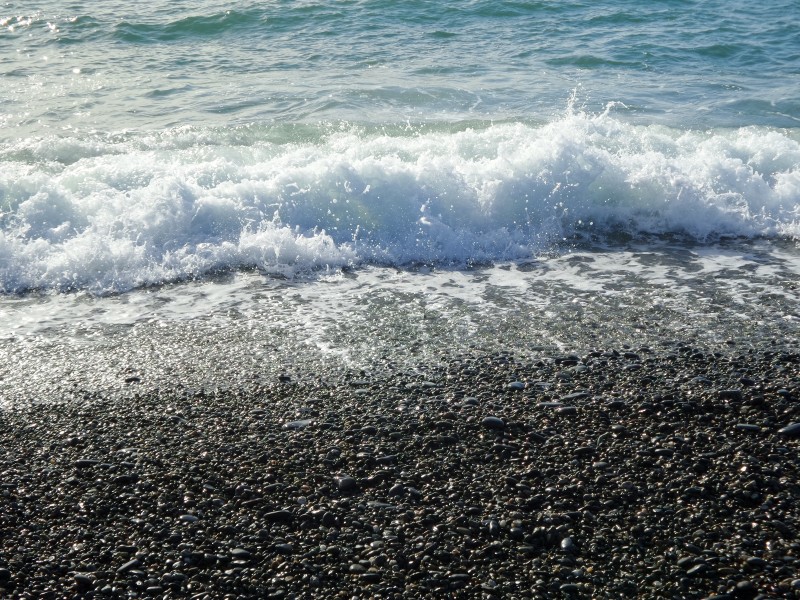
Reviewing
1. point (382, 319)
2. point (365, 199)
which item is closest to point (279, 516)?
point (382, 319)

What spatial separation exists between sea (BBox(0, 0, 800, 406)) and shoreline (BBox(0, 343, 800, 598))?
17.6 inches

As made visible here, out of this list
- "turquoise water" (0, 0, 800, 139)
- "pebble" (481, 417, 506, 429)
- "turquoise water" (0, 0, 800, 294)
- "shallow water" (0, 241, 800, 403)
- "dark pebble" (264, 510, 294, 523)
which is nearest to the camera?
"dark pebble" (264, 510, 294, 523)

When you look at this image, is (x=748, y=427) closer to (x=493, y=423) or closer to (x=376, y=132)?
(x=493, y=423)

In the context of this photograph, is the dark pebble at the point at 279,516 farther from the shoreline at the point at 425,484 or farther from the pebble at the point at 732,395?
the pebble at the point at 732,395

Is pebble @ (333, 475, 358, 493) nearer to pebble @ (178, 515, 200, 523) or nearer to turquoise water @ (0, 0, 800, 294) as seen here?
pebble @ (178, 515, 200, 523)

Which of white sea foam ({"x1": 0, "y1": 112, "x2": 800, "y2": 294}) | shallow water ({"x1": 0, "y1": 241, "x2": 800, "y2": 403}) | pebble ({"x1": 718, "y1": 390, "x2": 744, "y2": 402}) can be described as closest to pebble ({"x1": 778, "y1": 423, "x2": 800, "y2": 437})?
pebble ({"x1": 718, "y1": 390, "x2": 744, "y2": 402})

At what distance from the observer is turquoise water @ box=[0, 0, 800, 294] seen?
812 cm

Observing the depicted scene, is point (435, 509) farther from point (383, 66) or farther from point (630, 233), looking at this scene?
point (383, 66)

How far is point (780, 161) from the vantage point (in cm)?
963

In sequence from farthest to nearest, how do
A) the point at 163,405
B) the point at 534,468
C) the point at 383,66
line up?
1. the point at 383,66
2. the point at 163,405
3. the point at 534,468

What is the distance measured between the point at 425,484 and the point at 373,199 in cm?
488

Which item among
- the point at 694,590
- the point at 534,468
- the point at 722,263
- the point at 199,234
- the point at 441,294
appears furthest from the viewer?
the point at 199,234

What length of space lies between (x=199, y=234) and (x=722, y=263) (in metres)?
5.30

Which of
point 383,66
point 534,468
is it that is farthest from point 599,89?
point 534,468
